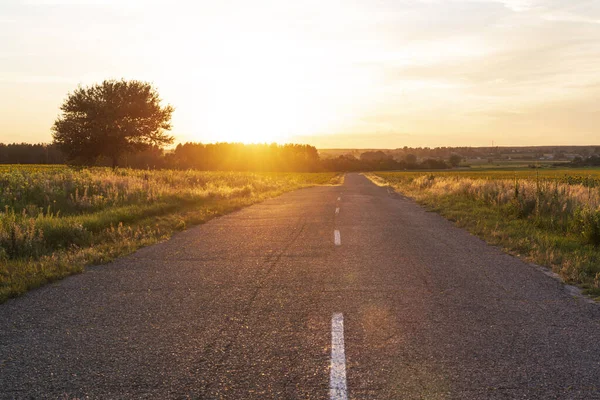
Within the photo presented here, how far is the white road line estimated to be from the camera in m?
3.51

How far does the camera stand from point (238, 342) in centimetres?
455

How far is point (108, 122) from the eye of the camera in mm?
35812

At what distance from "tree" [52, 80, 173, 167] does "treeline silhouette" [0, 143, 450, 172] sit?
1036 inches

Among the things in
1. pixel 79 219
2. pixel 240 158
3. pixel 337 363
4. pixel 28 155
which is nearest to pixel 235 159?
pixel 240 158

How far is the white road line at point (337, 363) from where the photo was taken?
3.51m

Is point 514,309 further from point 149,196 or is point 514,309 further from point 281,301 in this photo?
point 149,196

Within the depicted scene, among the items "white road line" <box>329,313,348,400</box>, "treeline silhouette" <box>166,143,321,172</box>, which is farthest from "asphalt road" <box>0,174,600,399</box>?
"treeline silhouette" <box>166,143,321,172</box>

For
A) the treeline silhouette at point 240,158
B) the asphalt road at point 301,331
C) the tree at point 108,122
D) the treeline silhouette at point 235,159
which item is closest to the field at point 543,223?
the asphalt road at point 301,331

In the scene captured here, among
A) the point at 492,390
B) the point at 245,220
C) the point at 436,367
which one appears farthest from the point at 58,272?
the point at 245,220

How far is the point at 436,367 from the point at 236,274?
4.20m

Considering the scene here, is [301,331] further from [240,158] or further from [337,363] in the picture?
[240,158]

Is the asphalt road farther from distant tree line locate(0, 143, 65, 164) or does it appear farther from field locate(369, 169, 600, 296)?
Answer: distant tree line locate(0, 143, 65, 164)

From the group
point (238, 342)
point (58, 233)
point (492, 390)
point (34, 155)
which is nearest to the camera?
point (492, 390)

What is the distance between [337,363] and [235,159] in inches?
3979
